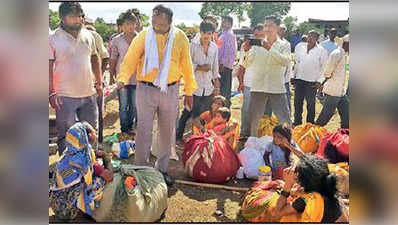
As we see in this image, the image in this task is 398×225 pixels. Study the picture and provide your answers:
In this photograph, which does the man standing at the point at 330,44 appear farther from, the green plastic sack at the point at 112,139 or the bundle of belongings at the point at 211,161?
the green plastic sack at the point at 112,139

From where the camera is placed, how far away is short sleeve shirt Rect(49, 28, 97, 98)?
382 cm

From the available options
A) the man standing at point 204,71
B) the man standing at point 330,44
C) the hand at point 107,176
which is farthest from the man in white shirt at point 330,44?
the hand at point 107,176

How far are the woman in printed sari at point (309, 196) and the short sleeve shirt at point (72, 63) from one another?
1.99 m

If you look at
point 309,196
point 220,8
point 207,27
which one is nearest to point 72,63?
point 220,8

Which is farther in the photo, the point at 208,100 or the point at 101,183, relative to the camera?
the point at 208,100

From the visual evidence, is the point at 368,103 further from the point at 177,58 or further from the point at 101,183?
the point at 177,58

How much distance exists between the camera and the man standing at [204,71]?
4941 millimetres

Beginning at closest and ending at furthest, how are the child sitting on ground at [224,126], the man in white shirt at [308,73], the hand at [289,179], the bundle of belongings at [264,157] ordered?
1. the hand at [289,179]
2. the bundle of belongings at [264,157]
3. the child sitting on ground at [224,126]
4. the man in white shirt at [308,73]

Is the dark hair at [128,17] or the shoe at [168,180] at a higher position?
the dark hair at [128,17]

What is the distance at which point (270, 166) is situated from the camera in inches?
153

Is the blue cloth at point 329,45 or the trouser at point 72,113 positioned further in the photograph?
the blue cloth at point 329,45

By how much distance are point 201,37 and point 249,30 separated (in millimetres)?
539

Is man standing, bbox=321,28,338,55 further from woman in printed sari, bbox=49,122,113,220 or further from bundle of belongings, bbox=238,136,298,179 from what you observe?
woman in printed sari, bbox=49,122,113,220

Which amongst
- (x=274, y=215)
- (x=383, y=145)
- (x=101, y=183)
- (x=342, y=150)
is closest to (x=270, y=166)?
(x=342, y=150)
